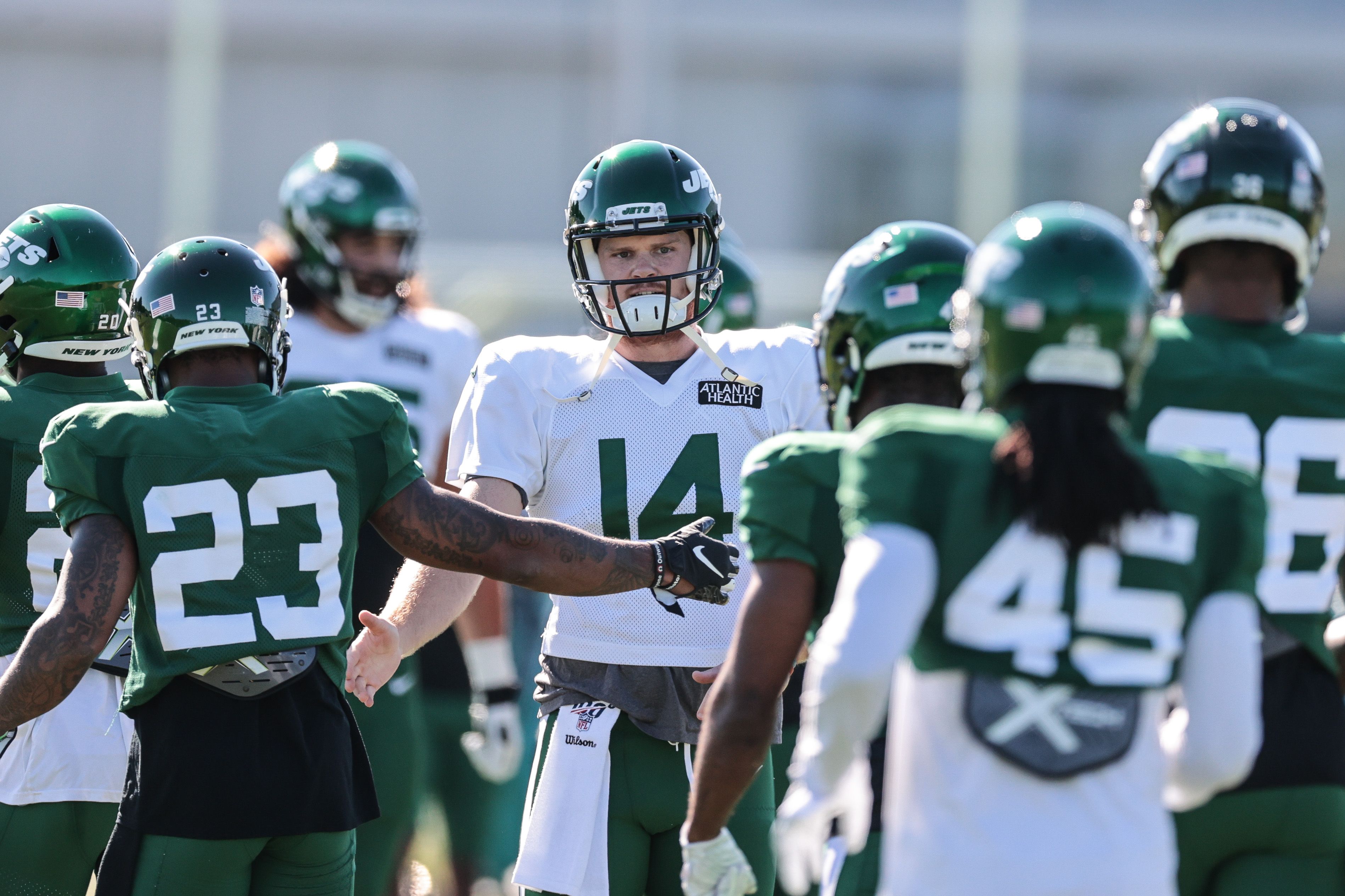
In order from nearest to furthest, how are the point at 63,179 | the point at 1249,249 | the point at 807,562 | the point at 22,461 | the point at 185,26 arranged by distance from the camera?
the point at 807,562
the point at 1249,249
the point at 22,461
the point at 185,26
the point at 63,179

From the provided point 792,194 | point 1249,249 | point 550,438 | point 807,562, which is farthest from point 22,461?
point 792,194

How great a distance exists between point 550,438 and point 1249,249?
1.50 meters

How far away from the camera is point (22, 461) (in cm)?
367

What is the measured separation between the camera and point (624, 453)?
379 centimetres

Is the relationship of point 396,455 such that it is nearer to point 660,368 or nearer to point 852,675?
point 660,368

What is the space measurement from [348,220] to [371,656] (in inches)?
115

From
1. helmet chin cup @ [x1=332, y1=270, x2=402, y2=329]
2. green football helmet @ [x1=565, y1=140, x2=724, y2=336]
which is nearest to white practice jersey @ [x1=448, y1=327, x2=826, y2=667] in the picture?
green football helmet @ [x1=565, y1=140, x2=724, y2=336]

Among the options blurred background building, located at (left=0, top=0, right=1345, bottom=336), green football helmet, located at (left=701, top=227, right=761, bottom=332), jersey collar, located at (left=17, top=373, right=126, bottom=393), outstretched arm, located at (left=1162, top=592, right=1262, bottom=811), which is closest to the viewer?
outstretched arm, located at (left=1162, top=592, right=1262, bottom=811)

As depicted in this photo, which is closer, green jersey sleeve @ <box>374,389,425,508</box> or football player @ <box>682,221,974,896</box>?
football player @ <box>682,221,974,896</box>

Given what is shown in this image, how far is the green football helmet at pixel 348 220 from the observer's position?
5.89 meters

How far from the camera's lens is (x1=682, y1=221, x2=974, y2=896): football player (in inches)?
105

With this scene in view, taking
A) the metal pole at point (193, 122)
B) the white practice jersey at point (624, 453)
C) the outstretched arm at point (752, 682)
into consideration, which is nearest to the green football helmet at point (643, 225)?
the white practice jersey at point (624, 453)

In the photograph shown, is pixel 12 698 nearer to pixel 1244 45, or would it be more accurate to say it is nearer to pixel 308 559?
pixel 308 559

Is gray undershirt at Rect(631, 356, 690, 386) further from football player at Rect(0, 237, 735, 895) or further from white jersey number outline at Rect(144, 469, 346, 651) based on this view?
white jersey number outline at Rect(144, 469, 346, 651)
